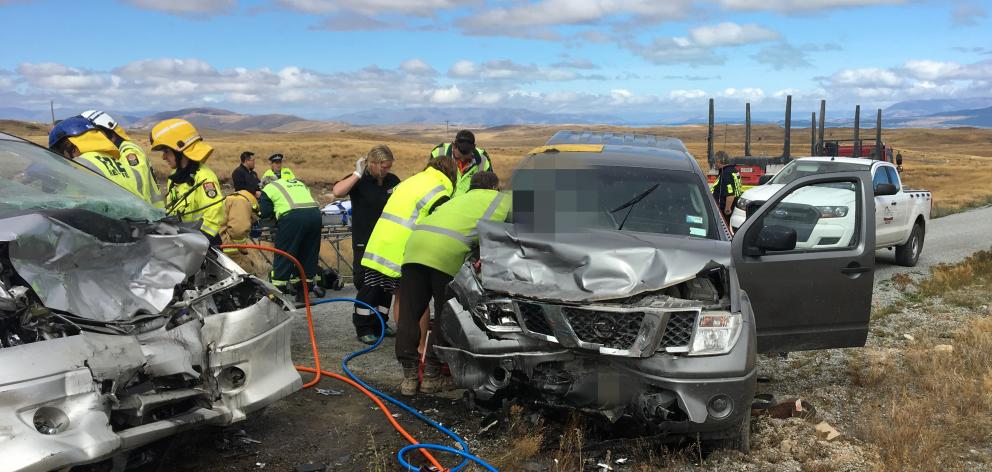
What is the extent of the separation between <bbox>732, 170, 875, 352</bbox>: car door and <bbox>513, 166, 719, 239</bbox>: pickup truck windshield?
49cm

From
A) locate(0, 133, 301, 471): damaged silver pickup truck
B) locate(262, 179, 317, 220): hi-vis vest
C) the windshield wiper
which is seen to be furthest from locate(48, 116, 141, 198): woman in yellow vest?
the windshield wiper

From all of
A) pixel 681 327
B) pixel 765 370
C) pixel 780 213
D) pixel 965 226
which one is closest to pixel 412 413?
pixel 681 327

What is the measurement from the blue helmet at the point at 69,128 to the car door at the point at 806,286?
5.05 m

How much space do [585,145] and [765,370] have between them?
2.37 m

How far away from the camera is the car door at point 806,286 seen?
5.43 meters

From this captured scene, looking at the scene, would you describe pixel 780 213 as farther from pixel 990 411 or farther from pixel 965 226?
pixel 965 226

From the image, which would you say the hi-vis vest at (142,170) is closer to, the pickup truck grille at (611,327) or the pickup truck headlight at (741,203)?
the pickup truck grille at (611,327)

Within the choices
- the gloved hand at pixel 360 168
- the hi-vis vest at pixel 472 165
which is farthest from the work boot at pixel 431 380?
the gloved hand at pixel 360 168

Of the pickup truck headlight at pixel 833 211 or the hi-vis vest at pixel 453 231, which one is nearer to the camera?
the hi-vis vest at pixel 453 231

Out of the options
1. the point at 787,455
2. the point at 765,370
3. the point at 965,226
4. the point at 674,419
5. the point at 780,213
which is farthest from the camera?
the point at 965,226

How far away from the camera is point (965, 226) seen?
18656mm

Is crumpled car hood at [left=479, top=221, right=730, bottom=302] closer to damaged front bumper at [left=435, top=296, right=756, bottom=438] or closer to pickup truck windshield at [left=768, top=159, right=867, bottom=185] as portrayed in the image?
damaged front bumper at [left=435, top=296, right=756, bottom=438]

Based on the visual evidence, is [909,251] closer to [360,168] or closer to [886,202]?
[886,202]

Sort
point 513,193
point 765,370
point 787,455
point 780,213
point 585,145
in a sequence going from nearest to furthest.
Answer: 1. point 787,455
2. point 513,193
3. point 585,145
4. point 765,370
5. point 780,213
